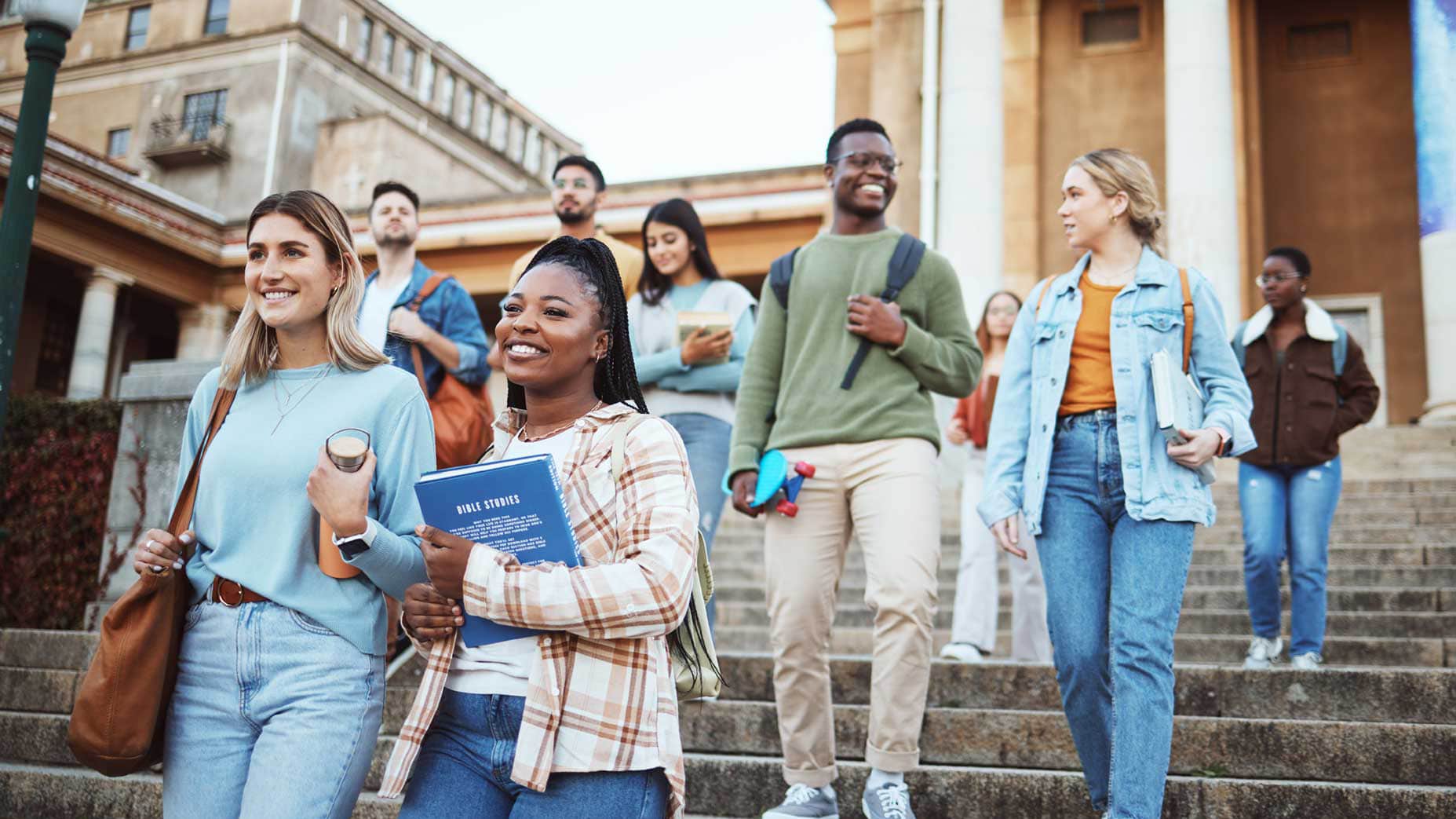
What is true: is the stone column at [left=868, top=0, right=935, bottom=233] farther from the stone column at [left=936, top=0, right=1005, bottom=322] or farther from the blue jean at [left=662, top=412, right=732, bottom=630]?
the blue jean at [left=662, top=412, right=732, bottom=630]

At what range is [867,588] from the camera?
4074mm

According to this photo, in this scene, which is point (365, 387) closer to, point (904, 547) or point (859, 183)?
point (904, 547)

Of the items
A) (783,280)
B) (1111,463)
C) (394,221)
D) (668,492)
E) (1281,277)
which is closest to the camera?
(668,492)

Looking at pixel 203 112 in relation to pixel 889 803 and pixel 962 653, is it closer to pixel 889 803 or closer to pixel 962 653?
pixel 962 653

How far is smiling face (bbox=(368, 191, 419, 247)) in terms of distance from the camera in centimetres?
525

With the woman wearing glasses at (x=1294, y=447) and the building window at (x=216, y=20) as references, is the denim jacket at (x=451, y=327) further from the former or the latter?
the building window at (x=216, y=20)

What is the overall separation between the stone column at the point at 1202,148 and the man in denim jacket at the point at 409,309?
1227cm

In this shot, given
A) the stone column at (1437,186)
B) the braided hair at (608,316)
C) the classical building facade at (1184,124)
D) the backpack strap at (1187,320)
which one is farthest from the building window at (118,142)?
the braided hair at (608,316)

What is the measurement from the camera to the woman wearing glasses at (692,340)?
503 centimetres

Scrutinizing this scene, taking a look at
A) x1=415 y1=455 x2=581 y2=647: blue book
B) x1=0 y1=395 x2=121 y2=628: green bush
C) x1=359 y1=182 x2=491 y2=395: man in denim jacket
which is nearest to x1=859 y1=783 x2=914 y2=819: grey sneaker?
A: x1=415 y1=455 x2=581 y2=647: blue book

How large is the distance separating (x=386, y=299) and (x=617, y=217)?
18172mm

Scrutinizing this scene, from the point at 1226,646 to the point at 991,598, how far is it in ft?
4.18

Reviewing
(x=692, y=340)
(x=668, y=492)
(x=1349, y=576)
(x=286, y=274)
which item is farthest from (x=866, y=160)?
(x=1349, y=576)

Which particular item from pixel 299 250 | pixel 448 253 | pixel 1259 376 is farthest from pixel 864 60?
pixel 299 250
